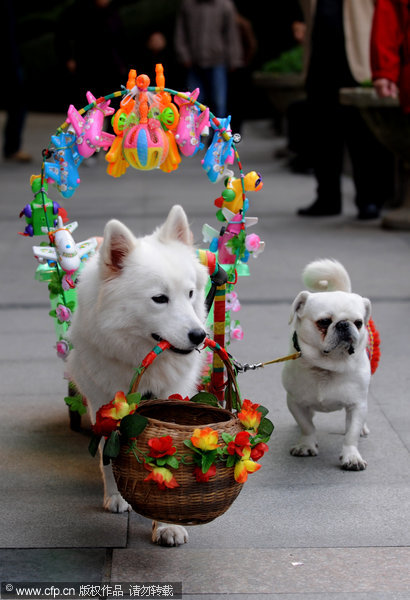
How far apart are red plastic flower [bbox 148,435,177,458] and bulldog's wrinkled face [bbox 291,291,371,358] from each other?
1258 millimetres

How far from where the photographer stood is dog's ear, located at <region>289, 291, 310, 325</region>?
4484 mm

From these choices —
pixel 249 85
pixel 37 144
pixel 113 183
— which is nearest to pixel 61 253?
pixel 113 183

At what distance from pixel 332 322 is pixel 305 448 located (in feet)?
2.24

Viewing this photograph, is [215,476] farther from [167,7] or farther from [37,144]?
[167,7]

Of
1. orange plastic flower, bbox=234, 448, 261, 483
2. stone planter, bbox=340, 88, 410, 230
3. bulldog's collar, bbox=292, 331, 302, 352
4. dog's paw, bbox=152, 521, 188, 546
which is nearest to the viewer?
orange plastic flower, bbox=234, 448, 261, 483

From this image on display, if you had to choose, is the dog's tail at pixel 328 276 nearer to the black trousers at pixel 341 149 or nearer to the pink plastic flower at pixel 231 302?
the pink plastic flower at pixel 231 302

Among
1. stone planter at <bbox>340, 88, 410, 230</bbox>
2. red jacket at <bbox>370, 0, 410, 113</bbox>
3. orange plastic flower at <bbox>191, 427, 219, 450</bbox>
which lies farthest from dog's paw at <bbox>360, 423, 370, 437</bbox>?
stone planter at <bbox>340, 88, 410, 230</bbox>

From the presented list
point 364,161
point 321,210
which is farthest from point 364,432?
point 321,210

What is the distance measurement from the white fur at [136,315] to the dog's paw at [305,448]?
772 mm

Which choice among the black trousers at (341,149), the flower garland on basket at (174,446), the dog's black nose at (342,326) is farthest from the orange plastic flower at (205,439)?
the black trousers at (341,149)

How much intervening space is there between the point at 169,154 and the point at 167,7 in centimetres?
1913

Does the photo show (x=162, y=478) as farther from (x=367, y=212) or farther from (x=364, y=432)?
(x=367, y=212)

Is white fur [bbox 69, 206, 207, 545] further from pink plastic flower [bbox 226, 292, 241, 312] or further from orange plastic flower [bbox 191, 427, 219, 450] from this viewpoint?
pink plastic flower [bbox 226, 292, 241, 312]

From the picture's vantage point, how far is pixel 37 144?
17.8 m
